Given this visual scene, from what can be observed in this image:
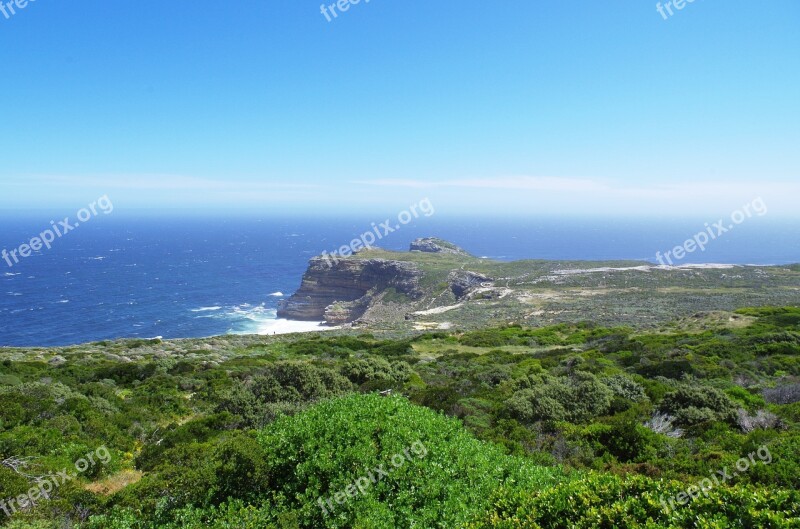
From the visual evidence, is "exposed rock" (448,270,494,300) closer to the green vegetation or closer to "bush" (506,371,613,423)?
the green vegetation

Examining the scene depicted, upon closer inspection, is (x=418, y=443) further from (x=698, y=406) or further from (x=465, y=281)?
(x=465, y=281)

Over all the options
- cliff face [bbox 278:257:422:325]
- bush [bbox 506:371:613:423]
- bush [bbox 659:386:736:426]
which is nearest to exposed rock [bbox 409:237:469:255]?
cliff face [bbox 278:257:422:325]

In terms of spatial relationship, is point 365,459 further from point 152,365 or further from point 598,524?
point 152,365

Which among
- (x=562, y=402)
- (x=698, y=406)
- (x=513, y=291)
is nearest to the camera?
(x=698, y=406)

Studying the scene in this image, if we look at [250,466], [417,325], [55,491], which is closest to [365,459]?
[250,466]

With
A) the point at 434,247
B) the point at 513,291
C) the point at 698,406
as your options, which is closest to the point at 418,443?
the point at 698,406

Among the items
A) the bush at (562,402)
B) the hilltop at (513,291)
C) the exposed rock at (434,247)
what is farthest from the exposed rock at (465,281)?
the bush at (562,402)

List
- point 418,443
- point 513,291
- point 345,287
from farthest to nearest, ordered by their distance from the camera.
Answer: point 345,287 < point 513,291 < point 418,443
